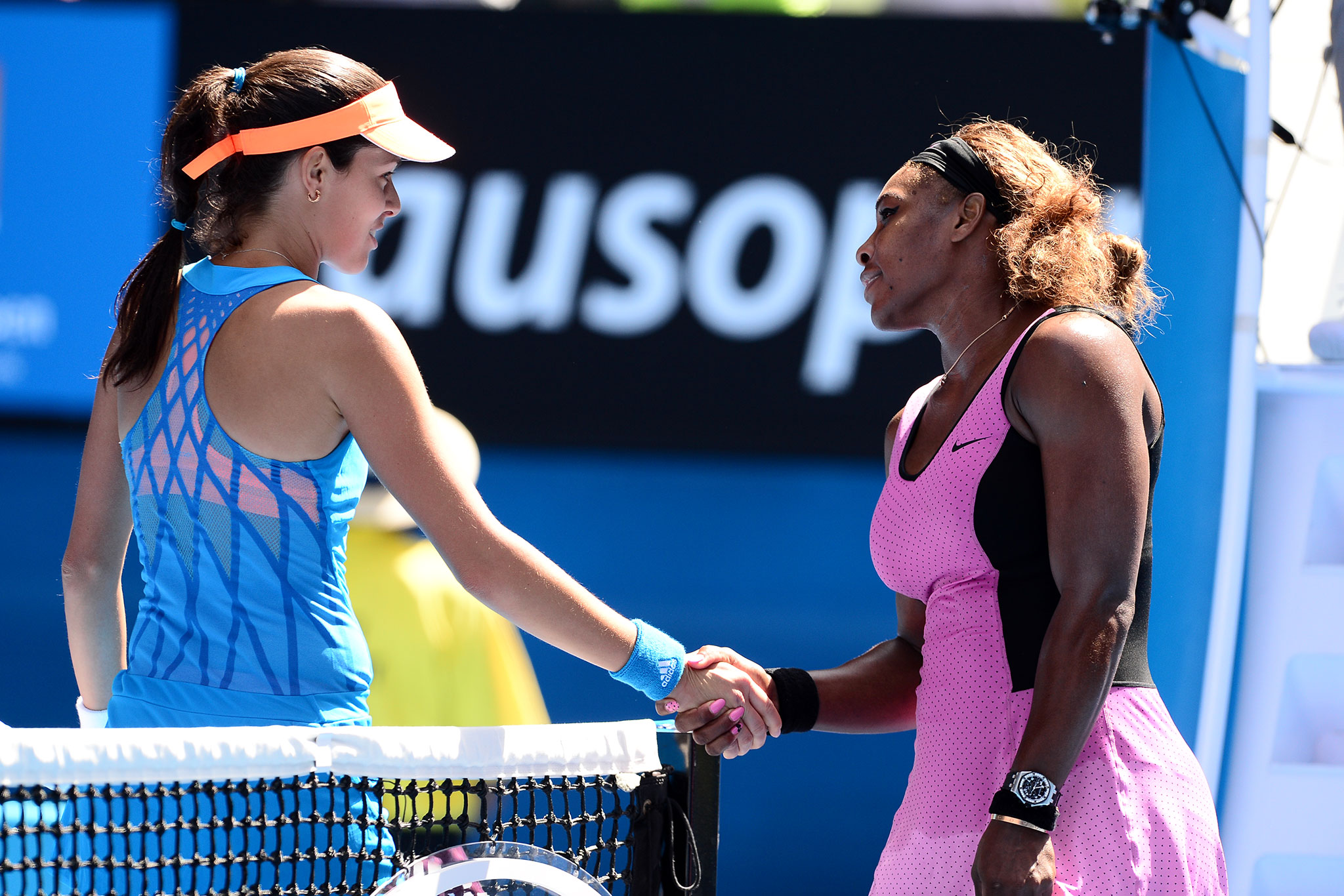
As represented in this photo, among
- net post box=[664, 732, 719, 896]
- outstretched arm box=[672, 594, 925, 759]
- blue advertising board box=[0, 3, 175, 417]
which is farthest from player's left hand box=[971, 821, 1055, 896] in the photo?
blue advertising board box=[0, 3, 175, 417]

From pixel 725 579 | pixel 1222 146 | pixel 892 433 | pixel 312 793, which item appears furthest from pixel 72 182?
pixel 1222 146

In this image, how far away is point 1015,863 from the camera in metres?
1.46

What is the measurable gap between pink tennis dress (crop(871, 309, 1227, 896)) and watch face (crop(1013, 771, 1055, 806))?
82 millimetres

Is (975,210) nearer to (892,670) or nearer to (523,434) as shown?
(892,670)

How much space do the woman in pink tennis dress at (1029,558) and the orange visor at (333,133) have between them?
778 millimetres

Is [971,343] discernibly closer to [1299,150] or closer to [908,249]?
[908,249]

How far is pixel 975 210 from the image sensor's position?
1881 millimetres

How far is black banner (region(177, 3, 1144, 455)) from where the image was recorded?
12.5 ft

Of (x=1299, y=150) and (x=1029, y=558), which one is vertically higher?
(x=1299, y=150)

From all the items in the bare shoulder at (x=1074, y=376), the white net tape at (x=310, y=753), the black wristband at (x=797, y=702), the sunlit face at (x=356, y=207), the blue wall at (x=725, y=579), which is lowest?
the blue wall at (x=725, y=579)

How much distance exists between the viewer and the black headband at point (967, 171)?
187 cm

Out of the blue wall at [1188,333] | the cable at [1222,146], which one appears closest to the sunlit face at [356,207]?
the cable at [1222,146]

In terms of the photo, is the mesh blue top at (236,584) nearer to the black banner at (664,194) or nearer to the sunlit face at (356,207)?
the sunlit face at (356,207)

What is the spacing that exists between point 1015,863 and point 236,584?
100cm
